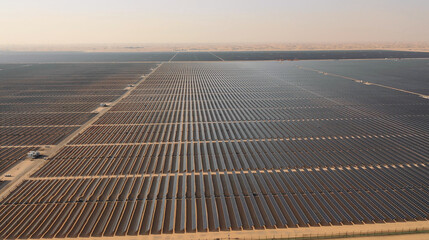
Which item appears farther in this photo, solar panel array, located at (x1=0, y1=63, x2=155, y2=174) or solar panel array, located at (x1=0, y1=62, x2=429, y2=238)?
solar panel array, located at (x1=0, y1=63, x2=155, y2=174)

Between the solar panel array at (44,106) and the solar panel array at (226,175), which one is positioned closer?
the solar panel array at (226,175)

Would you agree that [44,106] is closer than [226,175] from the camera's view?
No

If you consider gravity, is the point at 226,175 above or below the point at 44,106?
below

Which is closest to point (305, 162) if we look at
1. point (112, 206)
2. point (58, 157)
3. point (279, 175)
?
point (279, 175)
